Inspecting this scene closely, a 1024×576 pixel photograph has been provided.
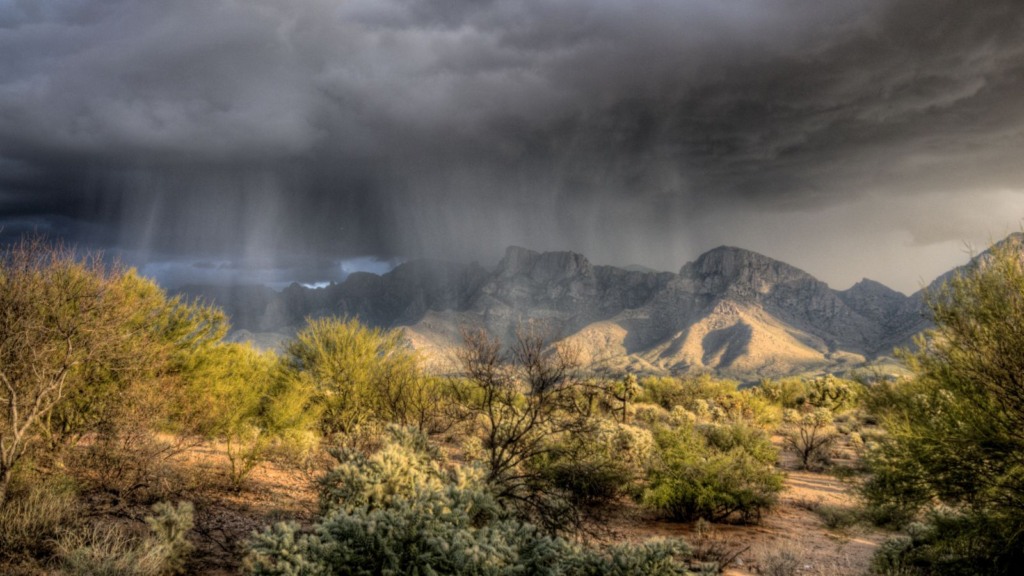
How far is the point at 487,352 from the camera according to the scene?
43.2 feet

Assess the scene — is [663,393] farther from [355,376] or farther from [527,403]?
[527,403]

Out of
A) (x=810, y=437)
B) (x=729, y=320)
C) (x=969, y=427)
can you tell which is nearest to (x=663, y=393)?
(x=810, y=437)

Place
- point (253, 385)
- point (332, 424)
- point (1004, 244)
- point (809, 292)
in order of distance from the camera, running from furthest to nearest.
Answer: point (809, 292)
point (332, 424)
point (253, 385)
point (1004, 244)

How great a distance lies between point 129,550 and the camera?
8086 mm

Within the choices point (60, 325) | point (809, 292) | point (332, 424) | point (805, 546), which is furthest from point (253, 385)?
point (809, 292)

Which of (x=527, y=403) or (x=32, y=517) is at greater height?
(x=527, y=403)

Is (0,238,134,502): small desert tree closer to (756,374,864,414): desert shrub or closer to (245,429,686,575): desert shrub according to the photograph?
(245,429,686,575): desert shrub

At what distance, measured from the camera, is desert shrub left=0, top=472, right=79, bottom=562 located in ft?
27.3

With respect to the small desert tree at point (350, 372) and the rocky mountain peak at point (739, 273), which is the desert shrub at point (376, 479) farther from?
the rocky mountain peak at point (739, 273)

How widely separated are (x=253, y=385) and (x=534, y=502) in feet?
44.9

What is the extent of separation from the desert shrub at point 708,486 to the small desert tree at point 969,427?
5.95m

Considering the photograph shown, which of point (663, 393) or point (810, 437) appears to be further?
point (663, 393)

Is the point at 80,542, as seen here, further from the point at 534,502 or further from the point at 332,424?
the point at 332,424

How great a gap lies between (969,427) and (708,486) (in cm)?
838
